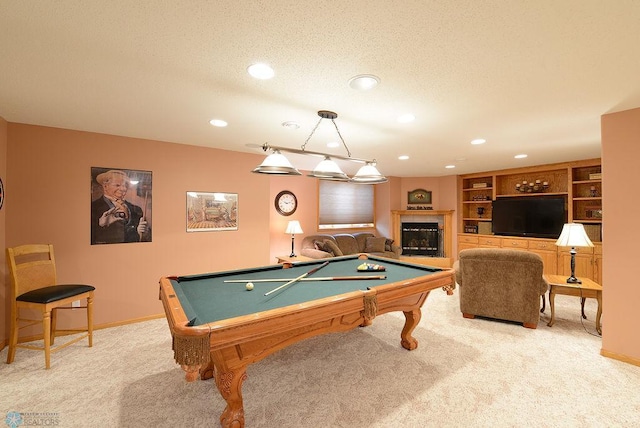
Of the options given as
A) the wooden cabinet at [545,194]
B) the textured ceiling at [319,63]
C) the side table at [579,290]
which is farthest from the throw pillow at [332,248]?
the wooden cabinet at [545,194]

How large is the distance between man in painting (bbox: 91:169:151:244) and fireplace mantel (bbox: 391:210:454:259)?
5.59m

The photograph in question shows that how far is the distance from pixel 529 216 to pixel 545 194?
1.72 feet

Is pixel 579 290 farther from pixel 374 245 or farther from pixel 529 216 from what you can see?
pixel 374 245

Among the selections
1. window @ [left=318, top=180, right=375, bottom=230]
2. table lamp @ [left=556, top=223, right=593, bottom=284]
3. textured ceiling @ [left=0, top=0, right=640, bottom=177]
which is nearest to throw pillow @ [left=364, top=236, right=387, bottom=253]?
window @ [left=318, top=180, right=375, bottom=230]

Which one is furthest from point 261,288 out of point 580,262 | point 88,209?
point 580,262

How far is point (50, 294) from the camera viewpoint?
8.60ft

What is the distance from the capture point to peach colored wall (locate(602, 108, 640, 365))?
2561mm

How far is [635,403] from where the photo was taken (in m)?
2.05

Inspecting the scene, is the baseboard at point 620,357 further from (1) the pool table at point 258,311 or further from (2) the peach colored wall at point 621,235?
(1) the pool table at point 258,311

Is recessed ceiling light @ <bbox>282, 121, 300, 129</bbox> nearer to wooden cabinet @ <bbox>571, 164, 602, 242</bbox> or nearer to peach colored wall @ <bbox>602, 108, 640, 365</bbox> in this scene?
peach colored wall @ <bbox>602, 108, 640, 365</bbox>

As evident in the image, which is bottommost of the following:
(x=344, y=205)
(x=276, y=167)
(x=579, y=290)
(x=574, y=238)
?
(x=579, y=290)

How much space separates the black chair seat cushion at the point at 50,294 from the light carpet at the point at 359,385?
1.98ft

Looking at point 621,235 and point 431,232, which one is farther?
point 431,232

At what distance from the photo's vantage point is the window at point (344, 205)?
6484 mm
